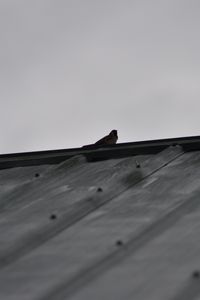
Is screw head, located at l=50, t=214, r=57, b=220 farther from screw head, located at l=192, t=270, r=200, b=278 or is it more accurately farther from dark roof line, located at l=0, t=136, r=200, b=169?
dark roof line, located at l=0, t=136, r=200, b=169

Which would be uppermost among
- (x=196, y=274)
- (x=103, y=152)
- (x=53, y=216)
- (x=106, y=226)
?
(x=103, y=152)

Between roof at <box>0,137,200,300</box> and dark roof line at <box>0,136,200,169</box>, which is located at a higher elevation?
dark roof line at <box>0,136,200,169</box>

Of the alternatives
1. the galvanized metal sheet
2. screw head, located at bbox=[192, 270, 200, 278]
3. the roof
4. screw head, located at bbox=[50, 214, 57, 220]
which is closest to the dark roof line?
the roof

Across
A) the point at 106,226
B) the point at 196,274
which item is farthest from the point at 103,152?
the point at 196,274

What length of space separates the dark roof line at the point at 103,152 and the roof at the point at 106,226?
0.7 inches

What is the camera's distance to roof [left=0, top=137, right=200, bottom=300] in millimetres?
3516

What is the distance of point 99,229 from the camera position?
Answer: 4.43 meters

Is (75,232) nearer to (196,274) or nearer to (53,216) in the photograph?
(53,216)

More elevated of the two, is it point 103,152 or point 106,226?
point 103,152

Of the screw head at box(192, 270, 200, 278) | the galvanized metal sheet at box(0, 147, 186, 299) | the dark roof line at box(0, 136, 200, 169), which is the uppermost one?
the dark roof line at box(0, 136, 200, 169)

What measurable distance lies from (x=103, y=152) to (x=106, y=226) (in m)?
2.79

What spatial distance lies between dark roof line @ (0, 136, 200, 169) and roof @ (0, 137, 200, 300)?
2 cm

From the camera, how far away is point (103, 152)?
7234mm

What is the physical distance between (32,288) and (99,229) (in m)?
0.91
